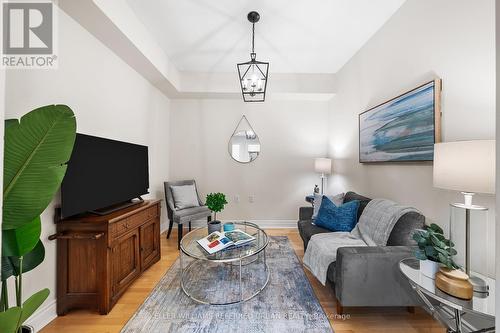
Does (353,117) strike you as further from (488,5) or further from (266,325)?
(266,325)

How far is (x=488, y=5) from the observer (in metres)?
1.40

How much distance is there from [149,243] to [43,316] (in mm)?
973

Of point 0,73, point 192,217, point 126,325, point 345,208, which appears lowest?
point 126,325

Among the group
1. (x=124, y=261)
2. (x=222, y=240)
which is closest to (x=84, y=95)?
(x=124, y=261)

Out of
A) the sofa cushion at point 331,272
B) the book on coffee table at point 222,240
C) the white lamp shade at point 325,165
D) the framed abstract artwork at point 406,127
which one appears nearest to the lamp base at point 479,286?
the sofa cushion at point 331,272

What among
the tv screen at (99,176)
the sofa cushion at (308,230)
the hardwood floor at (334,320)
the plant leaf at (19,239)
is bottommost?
the hardwood floor at (334,320)

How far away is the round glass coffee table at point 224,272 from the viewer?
1951 millimetres

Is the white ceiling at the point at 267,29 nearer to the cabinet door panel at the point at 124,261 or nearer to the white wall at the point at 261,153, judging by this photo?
the white wall at the point at 261,153

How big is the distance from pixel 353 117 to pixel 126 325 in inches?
137

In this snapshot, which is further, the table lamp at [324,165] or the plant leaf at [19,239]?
the table lamp at [324,165]

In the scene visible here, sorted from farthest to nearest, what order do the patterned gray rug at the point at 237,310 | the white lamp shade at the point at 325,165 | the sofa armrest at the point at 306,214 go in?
the white lamp shade at the point at 325,165 < the sofa armrest at the point at 306,214 < the patterned gray rug at the point at 237,310

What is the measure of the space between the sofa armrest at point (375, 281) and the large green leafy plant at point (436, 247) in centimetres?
31

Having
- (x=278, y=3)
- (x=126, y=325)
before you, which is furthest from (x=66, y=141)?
(x=278, y=3)

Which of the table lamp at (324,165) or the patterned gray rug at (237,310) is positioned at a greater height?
the table lamp at (324,165)
